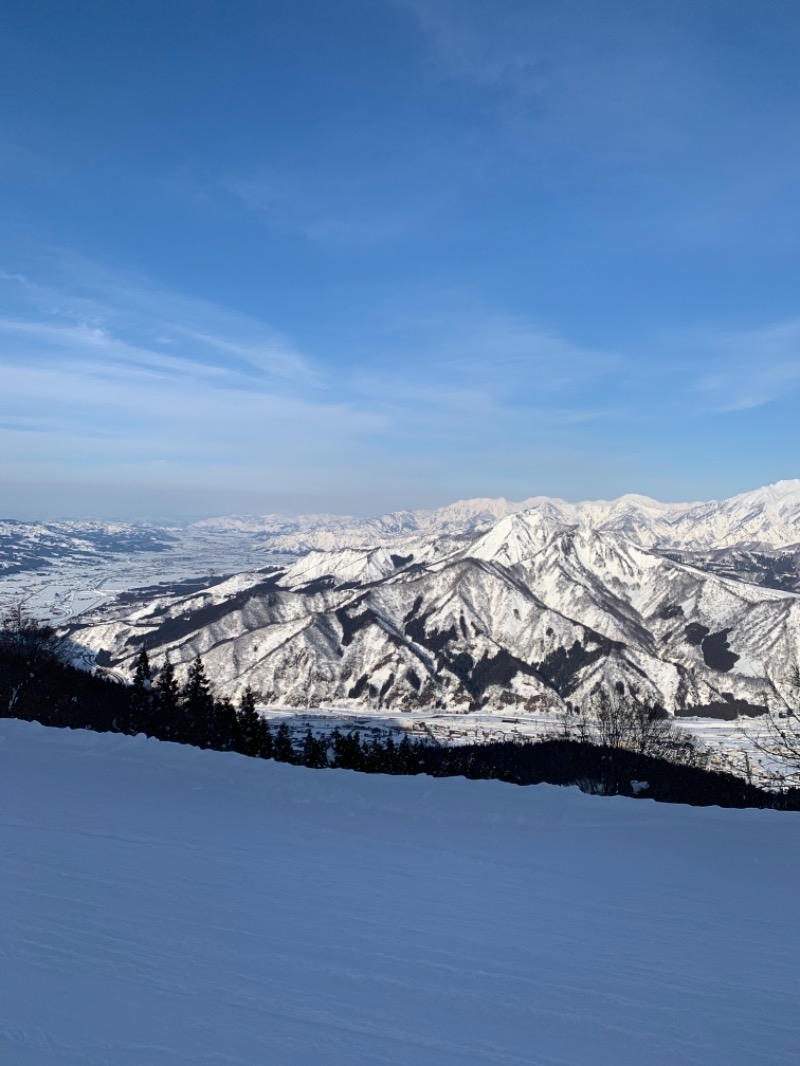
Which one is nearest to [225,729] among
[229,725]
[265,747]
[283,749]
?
[229,725]

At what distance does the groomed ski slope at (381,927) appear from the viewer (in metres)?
5.37

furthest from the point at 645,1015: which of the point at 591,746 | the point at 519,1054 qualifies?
the point at 591,746

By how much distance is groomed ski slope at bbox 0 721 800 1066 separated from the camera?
5367 mm

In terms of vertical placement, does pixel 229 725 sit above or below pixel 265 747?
above

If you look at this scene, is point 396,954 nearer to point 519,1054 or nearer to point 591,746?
point 519,1054

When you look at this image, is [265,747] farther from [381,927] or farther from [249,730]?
[381,927]

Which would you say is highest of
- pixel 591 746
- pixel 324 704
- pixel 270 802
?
pixel 270 802

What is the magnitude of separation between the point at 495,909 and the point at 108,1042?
532 centimetres

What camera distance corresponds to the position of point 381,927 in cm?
756

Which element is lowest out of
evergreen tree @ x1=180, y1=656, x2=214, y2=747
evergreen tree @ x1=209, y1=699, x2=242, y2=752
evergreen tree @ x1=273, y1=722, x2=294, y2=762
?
evergreen tree @ x1=273, y1=722, x2=294, y2=762

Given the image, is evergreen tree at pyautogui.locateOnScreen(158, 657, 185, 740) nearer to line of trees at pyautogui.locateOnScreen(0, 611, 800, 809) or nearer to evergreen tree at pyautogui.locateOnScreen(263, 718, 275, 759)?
line of trees at pyautogui.locateOnScreen(0, 611, 800, 809)

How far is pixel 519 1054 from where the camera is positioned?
5.29 metres

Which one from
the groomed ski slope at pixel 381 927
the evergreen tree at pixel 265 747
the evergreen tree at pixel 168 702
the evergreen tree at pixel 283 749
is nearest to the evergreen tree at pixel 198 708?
the evergreen tree at pixel 168 702

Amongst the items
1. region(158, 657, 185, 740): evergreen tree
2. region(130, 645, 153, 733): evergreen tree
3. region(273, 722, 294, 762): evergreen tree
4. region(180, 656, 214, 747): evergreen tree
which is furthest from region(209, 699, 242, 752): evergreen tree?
region(130, 645, 153, 733): evergreen tree
